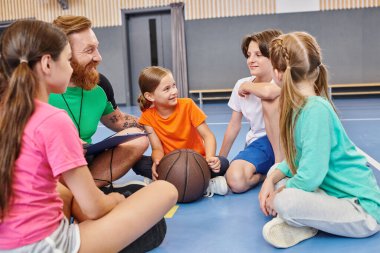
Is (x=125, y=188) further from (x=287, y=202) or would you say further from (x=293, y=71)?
(x=293, y=71)

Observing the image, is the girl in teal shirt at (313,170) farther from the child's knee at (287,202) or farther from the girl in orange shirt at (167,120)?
the girl in orange shirt at (167,120)

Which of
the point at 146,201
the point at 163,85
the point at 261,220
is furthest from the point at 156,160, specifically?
the point at 146,201

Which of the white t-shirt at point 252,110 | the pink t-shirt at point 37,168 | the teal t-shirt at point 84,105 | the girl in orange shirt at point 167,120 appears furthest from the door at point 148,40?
the pink t-shirt at point 37,168

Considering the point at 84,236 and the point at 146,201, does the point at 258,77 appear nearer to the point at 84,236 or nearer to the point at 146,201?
the point at 146,201

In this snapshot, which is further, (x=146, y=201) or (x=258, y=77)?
(x=258, y=77)

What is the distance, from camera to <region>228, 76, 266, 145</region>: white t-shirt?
2.82 m

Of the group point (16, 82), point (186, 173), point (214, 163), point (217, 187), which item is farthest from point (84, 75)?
point (16, 82)

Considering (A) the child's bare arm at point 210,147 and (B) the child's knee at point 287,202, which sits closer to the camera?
(B) the child's knee at point 287,202

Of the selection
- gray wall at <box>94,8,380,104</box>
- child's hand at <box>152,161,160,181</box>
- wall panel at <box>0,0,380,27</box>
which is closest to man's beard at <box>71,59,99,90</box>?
child's hand at <box>152,161,160,181</box>

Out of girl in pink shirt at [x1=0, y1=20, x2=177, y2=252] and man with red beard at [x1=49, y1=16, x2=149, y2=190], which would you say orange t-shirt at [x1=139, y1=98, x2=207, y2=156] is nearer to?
man with red beard at [x1=49, y1=16, x2=149, y2=190]

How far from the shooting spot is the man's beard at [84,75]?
2301 mm

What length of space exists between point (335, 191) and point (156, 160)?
1.19 m

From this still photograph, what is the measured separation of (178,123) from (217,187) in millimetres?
536

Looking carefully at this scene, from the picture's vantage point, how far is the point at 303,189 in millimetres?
1731
